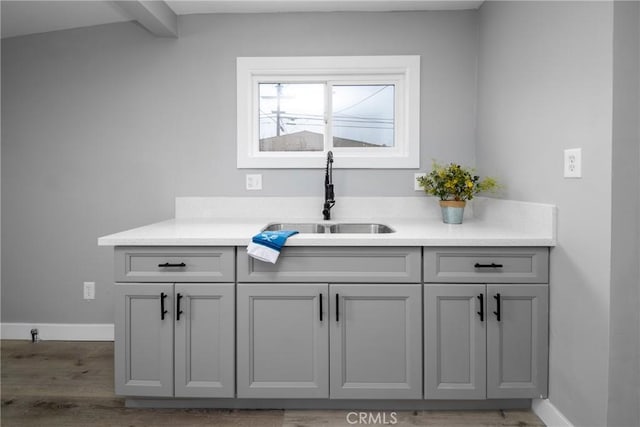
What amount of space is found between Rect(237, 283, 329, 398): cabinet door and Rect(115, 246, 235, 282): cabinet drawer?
0.15 meters

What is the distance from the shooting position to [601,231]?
1.45 metres

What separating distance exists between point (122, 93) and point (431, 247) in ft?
7.37

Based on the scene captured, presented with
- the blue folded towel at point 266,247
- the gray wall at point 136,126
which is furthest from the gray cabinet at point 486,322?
the gray wall at point 136,126

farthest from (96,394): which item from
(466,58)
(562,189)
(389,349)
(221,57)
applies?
(466,58)

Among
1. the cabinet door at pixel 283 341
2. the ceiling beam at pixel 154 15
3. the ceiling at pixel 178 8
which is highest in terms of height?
the ceiling at pixel 178 8

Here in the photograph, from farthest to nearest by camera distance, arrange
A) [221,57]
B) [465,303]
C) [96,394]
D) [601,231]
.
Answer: [221,57]
[96,394]
[465,303]
[601,231]

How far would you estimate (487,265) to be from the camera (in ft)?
5.83

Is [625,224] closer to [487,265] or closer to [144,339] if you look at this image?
[487,265]

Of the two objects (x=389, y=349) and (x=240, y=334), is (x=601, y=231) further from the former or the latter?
(x=240, y=334)

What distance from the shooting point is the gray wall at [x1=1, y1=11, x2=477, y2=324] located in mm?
2566

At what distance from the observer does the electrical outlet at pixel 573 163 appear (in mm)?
1567

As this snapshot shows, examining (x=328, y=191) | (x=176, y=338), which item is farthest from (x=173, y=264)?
(x=328, y=191)

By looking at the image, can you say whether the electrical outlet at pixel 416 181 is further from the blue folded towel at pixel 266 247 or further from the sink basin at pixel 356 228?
the blue folded towel at pixel 266 247

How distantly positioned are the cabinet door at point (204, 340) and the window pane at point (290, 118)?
1203 mm
